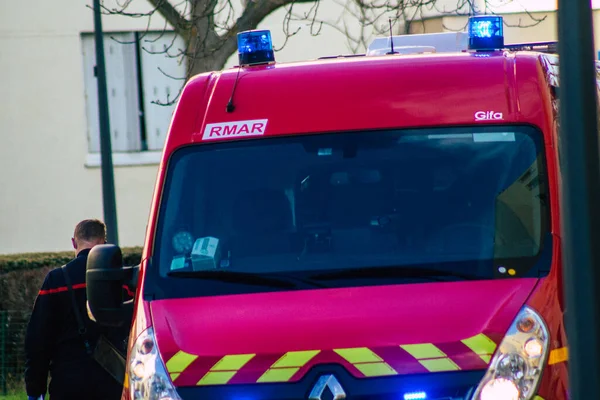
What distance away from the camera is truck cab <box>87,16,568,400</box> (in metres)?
4.63

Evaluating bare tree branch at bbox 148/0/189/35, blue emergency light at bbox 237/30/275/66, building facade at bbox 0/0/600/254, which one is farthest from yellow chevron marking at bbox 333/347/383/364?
building facade at bbox 0/0/600/254

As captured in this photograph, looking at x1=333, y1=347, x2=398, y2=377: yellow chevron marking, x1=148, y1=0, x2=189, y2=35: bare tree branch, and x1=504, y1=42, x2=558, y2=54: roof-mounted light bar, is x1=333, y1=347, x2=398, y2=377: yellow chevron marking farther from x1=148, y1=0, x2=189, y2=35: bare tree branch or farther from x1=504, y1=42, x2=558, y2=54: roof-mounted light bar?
x1=148, y1=0, x2=189, y2=35: bare tree branch

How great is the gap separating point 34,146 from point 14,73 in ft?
3.87

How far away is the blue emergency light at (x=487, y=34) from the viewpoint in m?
5.76

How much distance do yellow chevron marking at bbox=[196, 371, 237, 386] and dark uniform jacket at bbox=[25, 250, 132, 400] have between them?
242cm

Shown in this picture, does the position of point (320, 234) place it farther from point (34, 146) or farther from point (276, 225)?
point (34, 146)

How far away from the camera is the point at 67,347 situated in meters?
7.04

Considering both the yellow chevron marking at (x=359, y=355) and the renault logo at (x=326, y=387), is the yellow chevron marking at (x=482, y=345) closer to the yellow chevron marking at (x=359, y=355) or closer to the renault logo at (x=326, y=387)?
the yellow chevron marking at (x=359, y=355)

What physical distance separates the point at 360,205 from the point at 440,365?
830mm

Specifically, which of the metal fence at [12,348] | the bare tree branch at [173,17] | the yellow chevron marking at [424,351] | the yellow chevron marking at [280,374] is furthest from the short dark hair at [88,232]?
the metal fence at [12,348]

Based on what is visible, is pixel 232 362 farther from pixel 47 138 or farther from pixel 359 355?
pixel 47 138

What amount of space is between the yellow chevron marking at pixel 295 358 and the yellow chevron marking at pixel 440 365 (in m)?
0.42

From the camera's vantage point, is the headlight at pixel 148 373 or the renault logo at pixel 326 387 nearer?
the renault logo at pixel 326 387

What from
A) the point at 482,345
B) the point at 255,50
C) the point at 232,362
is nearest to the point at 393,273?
the point at 482,345
